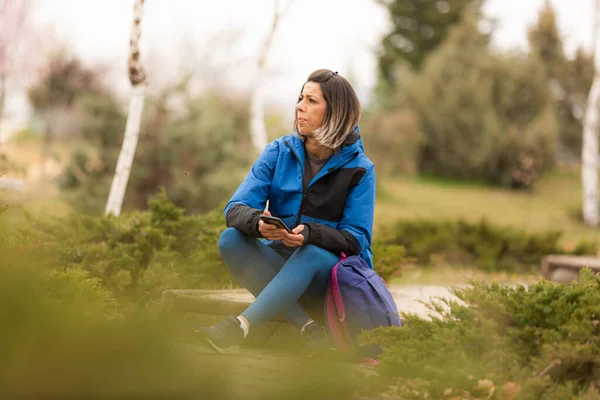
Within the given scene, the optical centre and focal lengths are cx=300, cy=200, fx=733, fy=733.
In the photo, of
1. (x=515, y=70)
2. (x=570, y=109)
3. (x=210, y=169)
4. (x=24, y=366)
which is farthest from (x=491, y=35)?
(x=24, y=366)

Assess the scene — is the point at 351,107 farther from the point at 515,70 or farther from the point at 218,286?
the point at 515,70

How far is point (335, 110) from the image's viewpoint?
3.97m

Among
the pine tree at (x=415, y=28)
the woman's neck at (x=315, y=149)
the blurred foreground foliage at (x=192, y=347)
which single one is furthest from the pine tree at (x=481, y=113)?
the woman's neck at (x=315, y=149)

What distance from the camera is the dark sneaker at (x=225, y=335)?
346 cm

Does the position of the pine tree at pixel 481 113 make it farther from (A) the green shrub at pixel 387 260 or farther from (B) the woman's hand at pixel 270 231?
(B) the woman's hand at pixel 270 231

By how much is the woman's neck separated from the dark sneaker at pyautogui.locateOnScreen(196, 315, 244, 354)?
1055 millimetres

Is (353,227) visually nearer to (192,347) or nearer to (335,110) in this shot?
(335,110)

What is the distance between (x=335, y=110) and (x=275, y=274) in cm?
94

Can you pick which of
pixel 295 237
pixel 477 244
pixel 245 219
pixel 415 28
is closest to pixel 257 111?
pixel 477 244

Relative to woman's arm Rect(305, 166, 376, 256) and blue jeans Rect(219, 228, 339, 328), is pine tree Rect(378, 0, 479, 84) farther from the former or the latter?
blue jeans Rect(219, 228, 339, 328)

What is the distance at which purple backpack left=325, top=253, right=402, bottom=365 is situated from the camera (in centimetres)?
365

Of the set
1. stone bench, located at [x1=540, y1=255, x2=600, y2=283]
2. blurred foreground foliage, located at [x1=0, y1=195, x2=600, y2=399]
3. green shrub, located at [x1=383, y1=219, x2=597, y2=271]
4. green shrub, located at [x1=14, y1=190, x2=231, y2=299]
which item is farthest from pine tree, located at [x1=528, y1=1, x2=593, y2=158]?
blurred foreground foliage, located at [x1=0, y1=195, x2=600, y2=399]

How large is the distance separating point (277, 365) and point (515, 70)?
961 inches

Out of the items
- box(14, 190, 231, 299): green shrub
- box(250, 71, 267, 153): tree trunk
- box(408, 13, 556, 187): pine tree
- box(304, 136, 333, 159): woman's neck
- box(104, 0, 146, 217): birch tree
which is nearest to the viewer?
box(304, 136, 333, 159): woman's neck
